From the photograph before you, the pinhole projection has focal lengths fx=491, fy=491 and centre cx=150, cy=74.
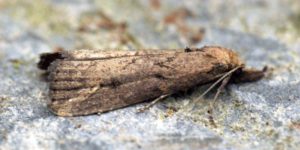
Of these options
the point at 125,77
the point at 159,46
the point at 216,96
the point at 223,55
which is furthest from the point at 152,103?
the point at 159,46

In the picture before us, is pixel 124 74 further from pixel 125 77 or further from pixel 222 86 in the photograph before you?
pixel 222 86

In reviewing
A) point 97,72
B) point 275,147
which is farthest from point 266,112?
point 97,72

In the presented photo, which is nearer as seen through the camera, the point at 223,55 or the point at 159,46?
the point at 223,55

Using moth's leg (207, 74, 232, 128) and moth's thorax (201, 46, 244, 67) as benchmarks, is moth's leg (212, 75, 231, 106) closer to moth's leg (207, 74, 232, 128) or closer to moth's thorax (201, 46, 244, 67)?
moth's leg (207, 74, 232, 128)

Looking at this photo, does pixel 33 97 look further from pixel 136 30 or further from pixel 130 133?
pixel 136 30

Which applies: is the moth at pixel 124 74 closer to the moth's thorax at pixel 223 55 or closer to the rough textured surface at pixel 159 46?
the moth's thorax at pixel 223 55

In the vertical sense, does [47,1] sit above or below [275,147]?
above

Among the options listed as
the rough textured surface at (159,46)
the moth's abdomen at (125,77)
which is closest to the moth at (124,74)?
the moth's abdomen at (125,77)
